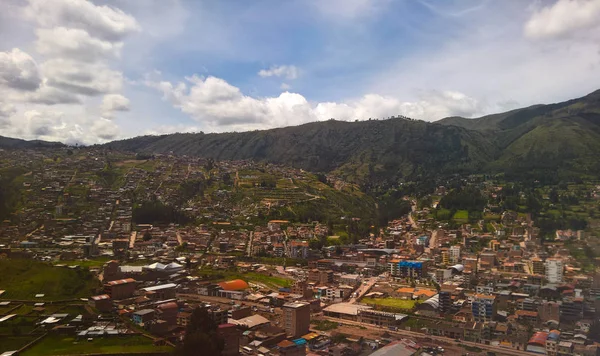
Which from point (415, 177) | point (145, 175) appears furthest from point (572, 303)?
point (415, 177)

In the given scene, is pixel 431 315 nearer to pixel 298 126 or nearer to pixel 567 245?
pixel 567 245

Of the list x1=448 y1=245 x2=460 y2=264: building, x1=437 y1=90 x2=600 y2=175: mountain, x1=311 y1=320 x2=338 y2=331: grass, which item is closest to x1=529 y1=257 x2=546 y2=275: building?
x1=448 y1=245 x2=460 y2=264: building

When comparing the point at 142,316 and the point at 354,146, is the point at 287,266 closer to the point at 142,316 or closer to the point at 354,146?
the point at 142,316

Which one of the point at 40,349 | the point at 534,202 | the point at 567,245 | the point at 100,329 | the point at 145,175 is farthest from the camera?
the point at 145,175

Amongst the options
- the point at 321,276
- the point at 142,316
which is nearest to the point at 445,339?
the point at 321,276

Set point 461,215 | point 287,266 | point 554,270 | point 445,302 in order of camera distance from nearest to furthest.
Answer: point 445,302 → point 554,270 → point 287,266 → point 461,215

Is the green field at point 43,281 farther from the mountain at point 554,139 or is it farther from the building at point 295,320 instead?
the mountain at point 554,139

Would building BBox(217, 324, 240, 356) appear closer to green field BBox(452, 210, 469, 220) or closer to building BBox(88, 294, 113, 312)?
building BBox(88, 294, 113, 312)

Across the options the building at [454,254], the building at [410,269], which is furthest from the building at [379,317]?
the building at [454,254]
